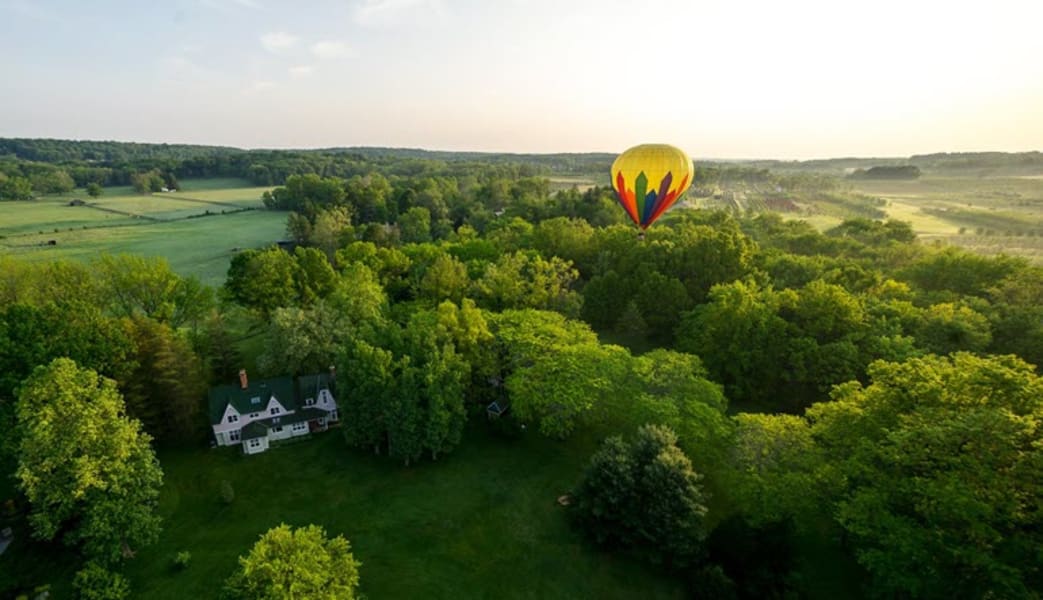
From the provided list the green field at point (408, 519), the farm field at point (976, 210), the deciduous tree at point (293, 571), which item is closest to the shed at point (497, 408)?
the green field at point (408, 519)

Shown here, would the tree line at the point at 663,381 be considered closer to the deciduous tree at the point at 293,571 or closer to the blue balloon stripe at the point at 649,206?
the blue balloon stripe at the point at 649,206

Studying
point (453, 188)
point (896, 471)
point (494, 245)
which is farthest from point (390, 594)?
point (453, 188)

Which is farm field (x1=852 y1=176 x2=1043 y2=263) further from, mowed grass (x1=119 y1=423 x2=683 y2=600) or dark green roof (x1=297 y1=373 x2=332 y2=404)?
dark green roof (x1=297 y1=373 x2=332 y2=404)

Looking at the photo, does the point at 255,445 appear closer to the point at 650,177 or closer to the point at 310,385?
the point at 310,385

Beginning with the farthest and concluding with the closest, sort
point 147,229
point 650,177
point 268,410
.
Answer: point 147,229 < point 650,177 < point 268,410

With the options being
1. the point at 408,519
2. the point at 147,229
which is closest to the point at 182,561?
the point at 408,519

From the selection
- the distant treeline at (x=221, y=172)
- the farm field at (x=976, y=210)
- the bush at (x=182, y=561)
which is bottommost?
the bush at (x=182, y=561)

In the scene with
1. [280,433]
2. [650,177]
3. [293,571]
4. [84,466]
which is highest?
[650,177]

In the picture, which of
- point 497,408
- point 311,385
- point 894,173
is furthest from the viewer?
point 894,173
